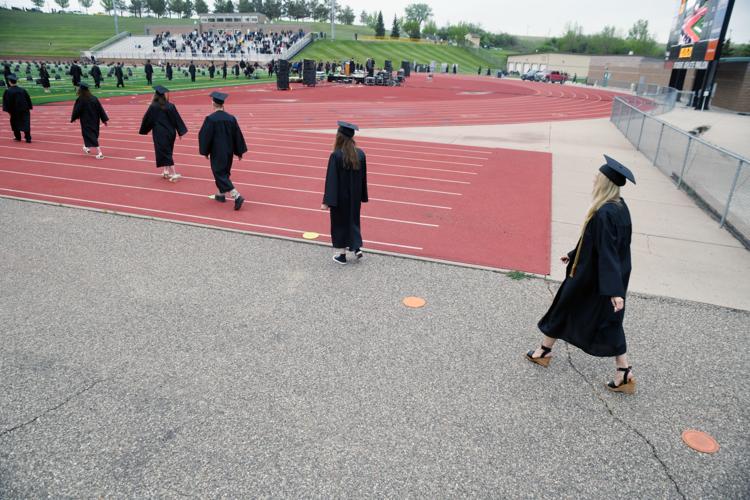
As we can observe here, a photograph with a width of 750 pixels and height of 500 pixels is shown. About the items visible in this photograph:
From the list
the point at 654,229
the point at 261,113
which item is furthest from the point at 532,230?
the point at 261,113

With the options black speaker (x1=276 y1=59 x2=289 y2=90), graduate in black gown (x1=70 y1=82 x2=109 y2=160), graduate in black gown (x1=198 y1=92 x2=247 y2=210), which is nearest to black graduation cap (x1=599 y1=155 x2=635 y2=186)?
graduate in black gown (x1=198 y1=92 x2=247 y2=210)

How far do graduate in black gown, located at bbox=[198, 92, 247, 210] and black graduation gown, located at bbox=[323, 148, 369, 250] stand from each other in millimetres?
2847

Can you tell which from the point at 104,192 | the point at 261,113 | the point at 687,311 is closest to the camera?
the point at 687,311

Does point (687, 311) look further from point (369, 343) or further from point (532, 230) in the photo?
point (369, 343)

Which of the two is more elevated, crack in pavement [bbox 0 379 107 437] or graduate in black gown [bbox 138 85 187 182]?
graduate in black gown [bbox 138 85 187 182]

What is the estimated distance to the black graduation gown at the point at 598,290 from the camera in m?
3.81

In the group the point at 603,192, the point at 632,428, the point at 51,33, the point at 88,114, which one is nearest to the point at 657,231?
the point at 603,192

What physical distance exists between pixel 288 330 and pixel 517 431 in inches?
91.3

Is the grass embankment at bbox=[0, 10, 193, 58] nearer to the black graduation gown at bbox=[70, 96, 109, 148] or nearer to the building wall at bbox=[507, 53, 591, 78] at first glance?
the black graduation gown at bbox=[70, 96, 109, 148]

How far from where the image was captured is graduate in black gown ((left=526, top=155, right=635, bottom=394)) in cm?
380

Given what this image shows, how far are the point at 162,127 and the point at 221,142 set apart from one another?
227 centimetres

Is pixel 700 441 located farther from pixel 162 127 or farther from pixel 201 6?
pixel 201 6

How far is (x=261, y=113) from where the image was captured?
22172 millimetres

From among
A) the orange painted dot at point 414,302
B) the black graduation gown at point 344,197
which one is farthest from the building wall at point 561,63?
the orange painted dot at point 414,302
